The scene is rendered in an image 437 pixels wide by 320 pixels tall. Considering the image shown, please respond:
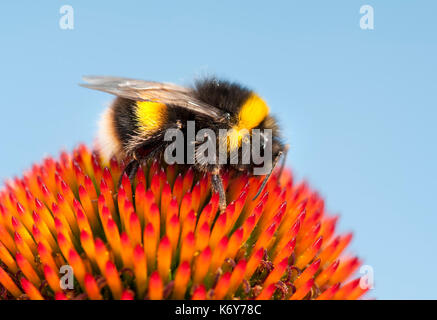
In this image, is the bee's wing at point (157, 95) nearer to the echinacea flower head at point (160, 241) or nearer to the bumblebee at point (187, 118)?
the bumblebee at point (187, 118)

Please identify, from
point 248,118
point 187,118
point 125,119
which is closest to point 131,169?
point 125,119

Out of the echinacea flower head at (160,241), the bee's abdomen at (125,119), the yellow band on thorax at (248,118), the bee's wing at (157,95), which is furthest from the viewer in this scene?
the bee's abdomen at (125,119)

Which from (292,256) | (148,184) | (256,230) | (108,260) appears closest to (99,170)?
(148,184)

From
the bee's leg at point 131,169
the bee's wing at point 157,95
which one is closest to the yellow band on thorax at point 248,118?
the bee's wing at point 157,95

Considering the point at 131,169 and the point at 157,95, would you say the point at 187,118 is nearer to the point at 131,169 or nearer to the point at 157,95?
the point at 157,95

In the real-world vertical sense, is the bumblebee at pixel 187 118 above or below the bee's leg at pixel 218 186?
above

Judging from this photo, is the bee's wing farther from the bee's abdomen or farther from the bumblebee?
the bee's abdomen

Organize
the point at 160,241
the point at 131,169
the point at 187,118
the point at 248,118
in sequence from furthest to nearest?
the point at 131,169 < the point at 248,118 < the point at 187,118 < the point at 160,241
